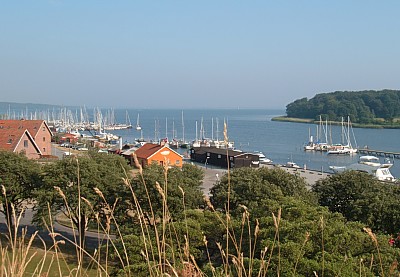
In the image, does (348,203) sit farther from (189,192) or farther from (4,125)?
(4,125)

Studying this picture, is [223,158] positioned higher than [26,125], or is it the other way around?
[26,125]

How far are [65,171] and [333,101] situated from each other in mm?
125710

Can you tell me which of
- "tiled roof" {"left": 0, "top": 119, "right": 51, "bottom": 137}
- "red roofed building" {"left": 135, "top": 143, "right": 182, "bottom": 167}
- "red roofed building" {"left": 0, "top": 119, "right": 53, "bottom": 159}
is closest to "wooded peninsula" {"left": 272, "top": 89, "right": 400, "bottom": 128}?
"red roofed building" {"left": 135, "top": 143, "right": 182, "bottom": 167}

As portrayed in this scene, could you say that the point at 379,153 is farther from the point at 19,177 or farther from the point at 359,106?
the point at 359,106

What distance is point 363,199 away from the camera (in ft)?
59.3

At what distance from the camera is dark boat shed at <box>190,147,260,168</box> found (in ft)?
145

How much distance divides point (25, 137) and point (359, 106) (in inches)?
4398

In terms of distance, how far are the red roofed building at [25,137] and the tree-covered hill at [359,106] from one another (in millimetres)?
96980

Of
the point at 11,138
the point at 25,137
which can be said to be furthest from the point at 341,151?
the point at 11,138

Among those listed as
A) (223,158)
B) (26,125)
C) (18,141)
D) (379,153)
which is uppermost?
(26,125)

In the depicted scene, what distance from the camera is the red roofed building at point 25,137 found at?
36.9m

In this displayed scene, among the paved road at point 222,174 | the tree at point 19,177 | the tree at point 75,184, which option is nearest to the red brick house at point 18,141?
the paved road at point 222,174

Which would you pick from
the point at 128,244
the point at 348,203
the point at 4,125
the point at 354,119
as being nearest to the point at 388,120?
the point at 354,119

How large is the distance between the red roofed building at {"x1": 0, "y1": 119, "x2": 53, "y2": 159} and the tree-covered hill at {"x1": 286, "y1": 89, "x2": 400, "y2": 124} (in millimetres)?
96980
